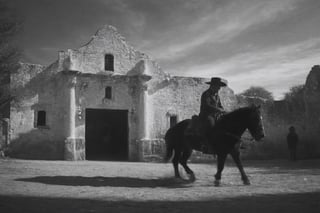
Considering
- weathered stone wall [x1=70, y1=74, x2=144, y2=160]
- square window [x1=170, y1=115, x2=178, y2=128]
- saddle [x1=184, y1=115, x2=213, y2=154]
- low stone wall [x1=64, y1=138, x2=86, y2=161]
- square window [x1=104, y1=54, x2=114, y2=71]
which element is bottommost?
low stone wall [x1=64, y1=138, x2=86, y2=161]

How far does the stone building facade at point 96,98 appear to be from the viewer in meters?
15.2

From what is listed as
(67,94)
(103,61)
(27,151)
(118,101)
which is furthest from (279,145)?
(27,151)

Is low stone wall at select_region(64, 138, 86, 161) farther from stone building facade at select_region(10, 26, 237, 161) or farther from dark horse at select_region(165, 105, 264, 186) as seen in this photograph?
dark horse at select_region(165, 105, 264, 186)

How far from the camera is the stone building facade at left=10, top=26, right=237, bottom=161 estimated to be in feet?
49.9

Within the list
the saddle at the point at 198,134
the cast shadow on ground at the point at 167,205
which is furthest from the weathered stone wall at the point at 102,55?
the cast shadow on ground at the point at 167,205

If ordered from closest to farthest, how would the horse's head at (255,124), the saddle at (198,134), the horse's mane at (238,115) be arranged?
the horse's head at (255,124) → the horse's mane at (238,115) → the saddle at (198,134)

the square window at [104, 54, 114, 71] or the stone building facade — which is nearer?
the stone building facade

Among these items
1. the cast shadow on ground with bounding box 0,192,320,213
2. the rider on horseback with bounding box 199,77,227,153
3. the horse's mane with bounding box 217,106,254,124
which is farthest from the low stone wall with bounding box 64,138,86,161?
the cast shadow on ground with bounding box 0,192,320,213

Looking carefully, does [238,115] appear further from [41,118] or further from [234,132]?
[41,118]

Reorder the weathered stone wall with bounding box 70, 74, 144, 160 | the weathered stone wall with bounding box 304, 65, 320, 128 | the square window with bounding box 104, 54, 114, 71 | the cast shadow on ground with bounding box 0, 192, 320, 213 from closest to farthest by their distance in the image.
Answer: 1. the cast shadow on ground with bounding box 0, 192, 320, 213
2. the weathered stone wall with bounding box 70, 74, 144, 160
3. the square window with bounding box 104, 54, 114, 71
4. the weathered stone wall with bounding box 304, 65, 320, 128

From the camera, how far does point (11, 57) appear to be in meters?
14.3

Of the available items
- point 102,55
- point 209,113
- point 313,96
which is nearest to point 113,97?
point 102,55

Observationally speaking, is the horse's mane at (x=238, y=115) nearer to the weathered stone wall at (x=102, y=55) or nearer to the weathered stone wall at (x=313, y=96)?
the weathered stone wall at (x=102, y=55)

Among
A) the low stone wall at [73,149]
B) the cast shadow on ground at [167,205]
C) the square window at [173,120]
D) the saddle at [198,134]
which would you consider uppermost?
the square window at [173,120]
